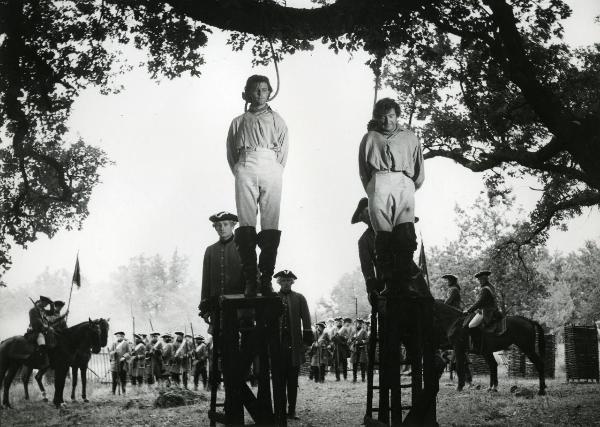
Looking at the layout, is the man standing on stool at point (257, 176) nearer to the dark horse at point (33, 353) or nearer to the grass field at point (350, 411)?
the grass field at point (350, 411)

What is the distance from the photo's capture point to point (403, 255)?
574cm

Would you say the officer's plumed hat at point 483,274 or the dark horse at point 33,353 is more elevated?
the officer's plumed hat at point 483,274

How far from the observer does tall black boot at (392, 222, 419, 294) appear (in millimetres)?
5703

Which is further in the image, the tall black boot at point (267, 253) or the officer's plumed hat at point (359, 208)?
the officer's plumed hat at point (359, 208)

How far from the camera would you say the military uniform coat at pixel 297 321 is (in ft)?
31.7

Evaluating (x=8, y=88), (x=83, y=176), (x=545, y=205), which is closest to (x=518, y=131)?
(x=545, y=205)

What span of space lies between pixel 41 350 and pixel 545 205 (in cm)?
1440

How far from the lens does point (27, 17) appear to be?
31.6 feet

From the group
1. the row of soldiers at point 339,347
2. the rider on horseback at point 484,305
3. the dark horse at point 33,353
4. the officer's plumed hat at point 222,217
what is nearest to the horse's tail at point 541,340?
the rider on horseback at point 484,305

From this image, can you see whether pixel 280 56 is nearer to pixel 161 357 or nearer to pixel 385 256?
pixel 385 256

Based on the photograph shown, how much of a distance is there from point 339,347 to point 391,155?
56.2ft

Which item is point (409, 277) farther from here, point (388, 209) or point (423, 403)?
point (423, 403)

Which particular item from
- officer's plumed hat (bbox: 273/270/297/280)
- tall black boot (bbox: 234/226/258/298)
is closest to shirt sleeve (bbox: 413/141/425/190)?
tall black boot (bbox: 234/226/258/298)

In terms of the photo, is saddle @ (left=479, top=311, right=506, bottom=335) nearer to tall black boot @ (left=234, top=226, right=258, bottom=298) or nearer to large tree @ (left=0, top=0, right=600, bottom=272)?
large tree @ (left=0, top=0, right=600, bottom=272)
